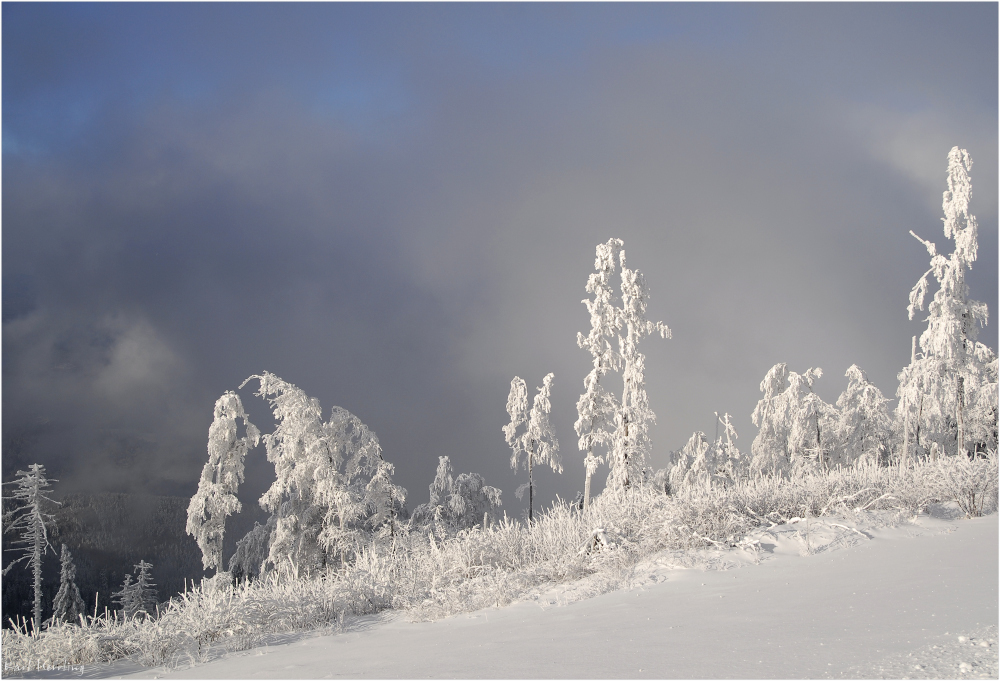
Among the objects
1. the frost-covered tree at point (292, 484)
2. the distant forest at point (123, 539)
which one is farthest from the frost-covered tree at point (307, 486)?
the distant forest at point (123, 539)

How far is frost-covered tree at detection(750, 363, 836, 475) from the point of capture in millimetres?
34938

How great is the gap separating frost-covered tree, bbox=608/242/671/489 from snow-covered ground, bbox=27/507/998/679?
14.3 meters

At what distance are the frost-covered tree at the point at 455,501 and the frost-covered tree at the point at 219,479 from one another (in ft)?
39.0

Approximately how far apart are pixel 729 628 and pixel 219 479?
76.7ft

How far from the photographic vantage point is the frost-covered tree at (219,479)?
75.7 ft

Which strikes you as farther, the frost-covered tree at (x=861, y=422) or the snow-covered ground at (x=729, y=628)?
the frost-covered tree at (x=861, y=422)

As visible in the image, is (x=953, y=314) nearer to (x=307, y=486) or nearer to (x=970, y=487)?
(x=970, y=487)

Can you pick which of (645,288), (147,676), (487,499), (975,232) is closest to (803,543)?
(147,676)

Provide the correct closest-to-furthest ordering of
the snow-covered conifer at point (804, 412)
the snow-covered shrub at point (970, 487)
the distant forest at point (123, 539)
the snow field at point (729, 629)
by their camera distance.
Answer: the snow field at point (729, 629), the snow-covered shrub at point (970, 487), the snow-covered conifer at point (804, 412), the distant forest at point (123, 539)

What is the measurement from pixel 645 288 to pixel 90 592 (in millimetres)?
93194

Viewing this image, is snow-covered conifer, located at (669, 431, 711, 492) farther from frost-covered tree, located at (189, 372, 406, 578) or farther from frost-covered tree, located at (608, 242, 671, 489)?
frost-covered tree, located at (189, 372, 406, 578)

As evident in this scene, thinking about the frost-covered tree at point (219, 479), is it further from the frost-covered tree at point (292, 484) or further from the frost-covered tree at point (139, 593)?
the frost-covered tree at point (139, 593)

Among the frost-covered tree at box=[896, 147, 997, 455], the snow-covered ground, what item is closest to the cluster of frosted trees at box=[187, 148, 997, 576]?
the frost-covered tree at box=[896, 147, 997, 455]

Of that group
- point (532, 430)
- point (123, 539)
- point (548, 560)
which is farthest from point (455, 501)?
point (123, 539)
